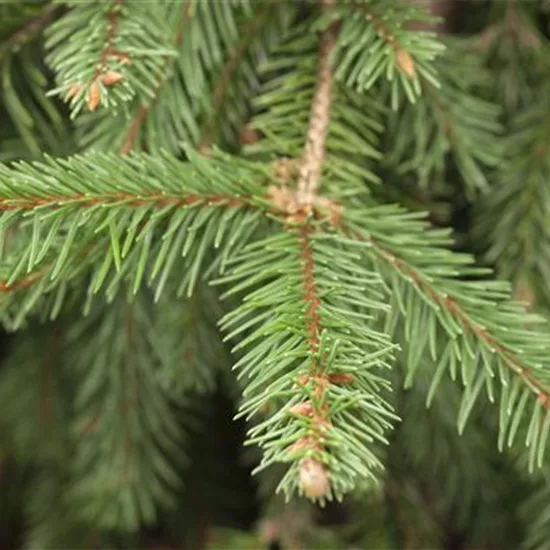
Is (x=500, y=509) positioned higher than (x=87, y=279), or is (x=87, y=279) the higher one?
(x=87, y=279)

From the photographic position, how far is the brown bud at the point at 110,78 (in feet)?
2.27

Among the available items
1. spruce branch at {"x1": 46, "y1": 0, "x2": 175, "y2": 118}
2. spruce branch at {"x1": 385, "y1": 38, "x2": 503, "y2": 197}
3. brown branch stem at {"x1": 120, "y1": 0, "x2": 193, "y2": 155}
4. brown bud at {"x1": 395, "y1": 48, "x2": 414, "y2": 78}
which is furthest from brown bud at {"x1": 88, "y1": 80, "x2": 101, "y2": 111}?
spruce branch at {"x1": 385, "y1": 38, "x2": 503, "y2": 197}

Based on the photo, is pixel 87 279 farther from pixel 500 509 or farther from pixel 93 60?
pixel 500 509

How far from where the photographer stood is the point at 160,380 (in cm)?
105

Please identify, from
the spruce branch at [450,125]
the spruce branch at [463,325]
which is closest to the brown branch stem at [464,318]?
the spruce branch at [463,325]

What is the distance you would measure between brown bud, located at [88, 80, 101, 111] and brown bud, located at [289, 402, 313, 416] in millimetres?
255

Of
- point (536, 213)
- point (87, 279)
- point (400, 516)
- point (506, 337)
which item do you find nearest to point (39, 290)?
point (87, 279)

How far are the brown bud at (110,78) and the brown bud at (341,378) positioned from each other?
26 centimetres

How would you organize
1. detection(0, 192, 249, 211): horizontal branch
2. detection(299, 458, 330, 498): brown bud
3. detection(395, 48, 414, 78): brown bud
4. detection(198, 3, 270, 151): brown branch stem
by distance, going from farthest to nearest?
detection(198, 3, 270, 151): brown branch stem, detection(395, 48, 414, 78): brown bud, detection(0, 192, 249, 211): horizontal branch, detection(299, 458, 330, 498): brown bud

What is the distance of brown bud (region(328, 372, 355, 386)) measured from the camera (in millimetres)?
606

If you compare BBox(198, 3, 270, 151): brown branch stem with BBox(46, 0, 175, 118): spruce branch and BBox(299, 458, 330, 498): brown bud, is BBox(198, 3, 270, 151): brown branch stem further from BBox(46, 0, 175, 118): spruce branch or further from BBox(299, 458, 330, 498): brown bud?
BBox(299, 458, 330, 498): brown bud

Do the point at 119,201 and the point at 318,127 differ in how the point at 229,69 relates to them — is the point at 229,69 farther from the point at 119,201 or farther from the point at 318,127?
the point at 119,201

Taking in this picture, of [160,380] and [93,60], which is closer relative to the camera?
[93,60]

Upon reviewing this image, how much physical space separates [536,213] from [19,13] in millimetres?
531
